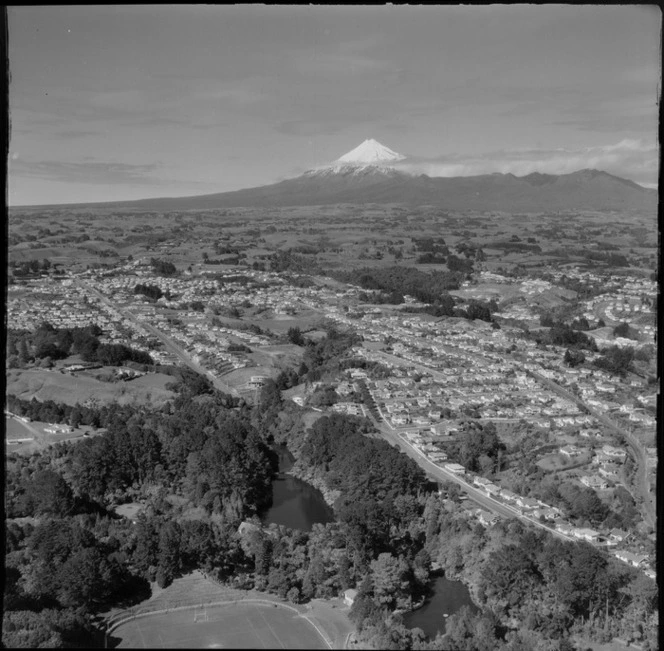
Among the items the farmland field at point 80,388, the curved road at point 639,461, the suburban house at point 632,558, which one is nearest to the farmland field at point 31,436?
the farmland field at point 80,388

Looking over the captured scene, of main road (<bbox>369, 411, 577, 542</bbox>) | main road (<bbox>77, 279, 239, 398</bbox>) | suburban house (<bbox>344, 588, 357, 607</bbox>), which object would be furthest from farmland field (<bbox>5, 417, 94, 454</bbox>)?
suburban house (<bbox>344, 588, 357, 607</bbox>)

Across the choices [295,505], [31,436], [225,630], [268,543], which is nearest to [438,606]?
[268,543]

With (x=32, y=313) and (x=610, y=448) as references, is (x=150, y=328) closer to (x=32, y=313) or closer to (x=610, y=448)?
(x=32, y=313)

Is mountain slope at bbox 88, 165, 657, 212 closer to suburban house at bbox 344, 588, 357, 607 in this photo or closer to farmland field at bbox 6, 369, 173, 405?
farmland field at bbox 6, 369, 173, 405

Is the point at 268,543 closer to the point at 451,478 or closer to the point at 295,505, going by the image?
the point at 295,505

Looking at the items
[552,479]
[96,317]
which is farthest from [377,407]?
[96,317]

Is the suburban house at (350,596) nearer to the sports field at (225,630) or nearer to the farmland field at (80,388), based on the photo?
the sports field at (225,630)
